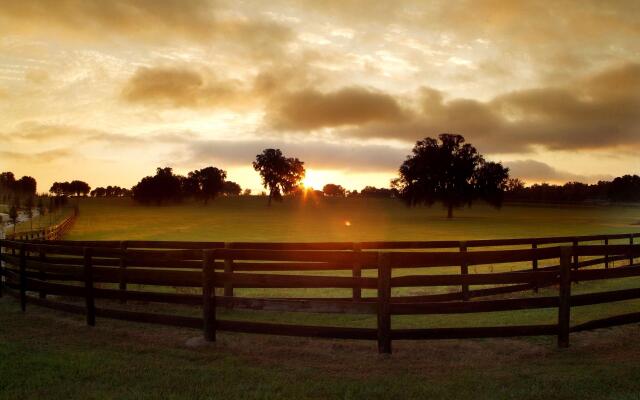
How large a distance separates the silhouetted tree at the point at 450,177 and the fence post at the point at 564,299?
75295 mm

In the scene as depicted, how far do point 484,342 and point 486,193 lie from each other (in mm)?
78638

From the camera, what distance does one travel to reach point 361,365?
24.7ft

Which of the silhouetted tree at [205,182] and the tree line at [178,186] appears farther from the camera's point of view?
the silhouetted tree at [205,182]

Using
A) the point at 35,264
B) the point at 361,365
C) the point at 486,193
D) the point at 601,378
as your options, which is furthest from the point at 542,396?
Answer: the point at 486,193

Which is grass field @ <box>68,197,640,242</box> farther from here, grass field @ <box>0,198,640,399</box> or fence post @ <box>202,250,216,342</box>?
fence post @ <box>202,250,216,342</box>

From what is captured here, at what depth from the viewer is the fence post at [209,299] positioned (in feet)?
28.9

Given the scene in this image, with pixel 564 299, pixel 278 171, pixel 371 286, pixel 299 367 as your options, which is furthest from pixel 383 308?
pixel 278 171

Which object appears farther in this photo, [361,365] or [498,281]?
[498,281]

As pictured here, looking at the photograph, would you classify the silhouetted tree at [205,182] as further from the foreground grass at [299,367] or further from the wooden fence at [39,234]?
the foreground grass at [299,367]

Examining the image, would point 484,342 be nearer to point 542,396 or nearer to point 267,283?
point 542,396

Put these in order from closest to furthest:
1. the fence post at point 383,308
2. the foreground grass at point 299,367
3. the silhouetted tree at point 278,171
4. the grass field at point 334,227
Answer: the foreground grass at point 299,367
the fence post at point 383,308
the grass field at point 334,227
the silhouetted tree at point 278,171

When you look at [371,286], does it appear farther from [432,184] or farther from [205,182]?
[205,182]

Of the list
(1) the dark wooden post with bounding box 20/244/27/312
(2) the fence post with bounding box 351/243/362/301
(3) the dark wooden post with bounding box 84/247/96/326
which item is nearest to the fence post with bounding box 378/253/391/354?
(2) the fence post with bounding box 351/243/362/301

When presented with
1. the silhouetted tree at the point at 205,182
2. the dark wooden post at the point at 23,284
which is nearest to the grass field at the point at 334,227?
the silhouetted tree at the point at 205,182
